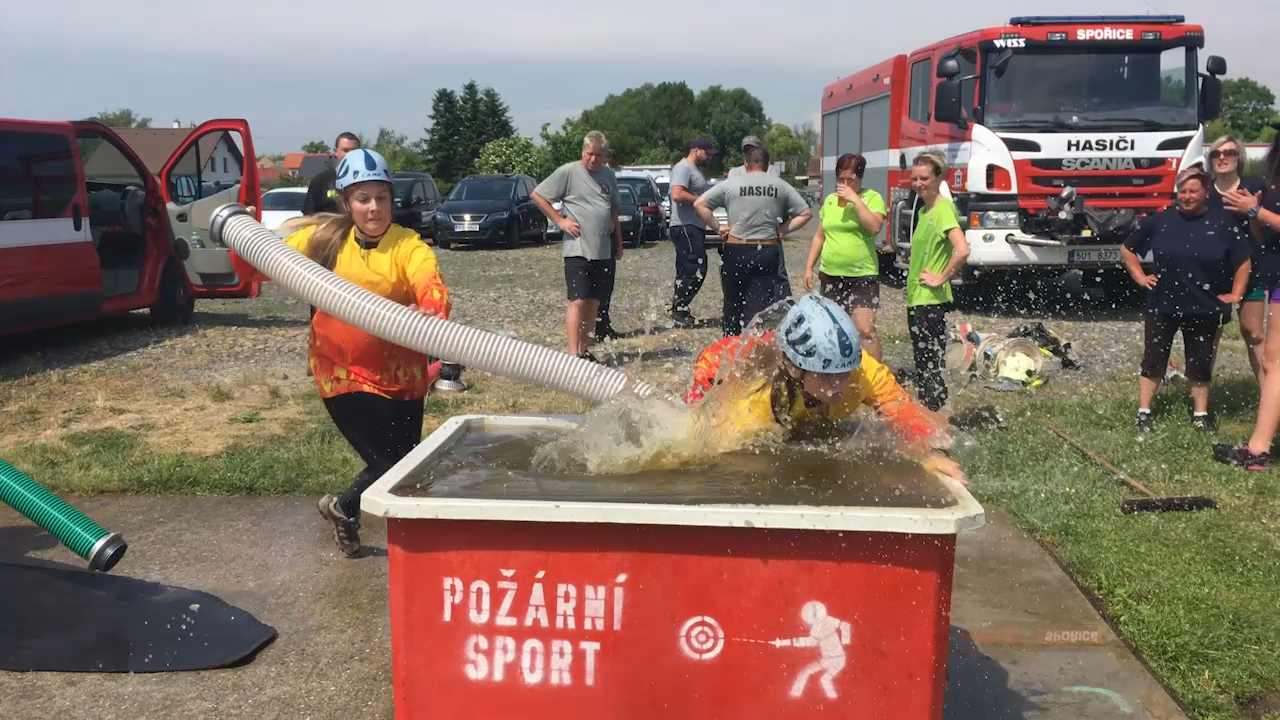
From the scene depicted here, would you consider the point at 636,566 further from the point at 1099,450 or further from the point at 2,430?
A: the point at 2,430

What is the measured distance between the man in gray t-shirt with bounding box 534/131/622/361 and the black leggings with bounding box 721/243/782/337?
3.11 ft

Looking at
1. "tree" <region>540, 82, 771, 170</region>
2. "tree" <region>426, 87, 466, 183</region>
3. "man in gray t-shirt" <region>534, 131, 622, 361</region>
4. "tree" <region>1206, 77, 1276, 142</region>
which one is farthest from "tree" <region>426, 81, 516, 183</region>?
"man in gray t-shirt" <region>534, 131, 622, 361</region>

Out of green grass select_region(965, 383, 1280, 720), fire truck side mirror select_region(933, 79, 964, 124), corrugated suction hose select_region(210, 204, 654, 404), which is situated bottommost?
green grass select_region(965, 383, 1280, 720)

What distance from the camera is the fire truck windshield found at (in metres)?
12.0

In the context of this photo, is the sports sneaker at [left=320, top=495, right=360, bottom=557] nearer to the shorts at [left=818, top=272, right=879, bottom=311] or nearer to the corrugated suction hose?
the corrugated suction hose

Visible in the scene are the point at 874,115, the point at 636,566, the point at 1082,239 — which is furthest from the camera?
the point at 874,115

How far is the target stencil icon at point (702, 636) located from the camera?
2633mm

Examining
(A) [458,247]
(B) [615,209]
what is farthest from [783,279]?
(A) [458,247]

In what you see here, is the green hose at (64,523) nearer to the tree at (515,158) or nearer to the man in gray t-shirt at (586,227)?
the man in gray t-shirt at (586,227)

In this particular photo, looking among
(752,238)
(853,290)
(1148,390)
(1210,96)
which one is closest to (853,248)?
(853,290)

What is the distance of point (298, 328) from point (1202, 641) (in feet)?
32.6

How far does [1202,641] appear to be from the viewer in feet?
13.4

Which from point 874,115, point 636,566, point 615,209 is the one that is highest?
point 874,115

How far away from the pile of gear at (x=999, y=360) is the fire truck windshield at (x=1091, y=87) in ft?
13.0
